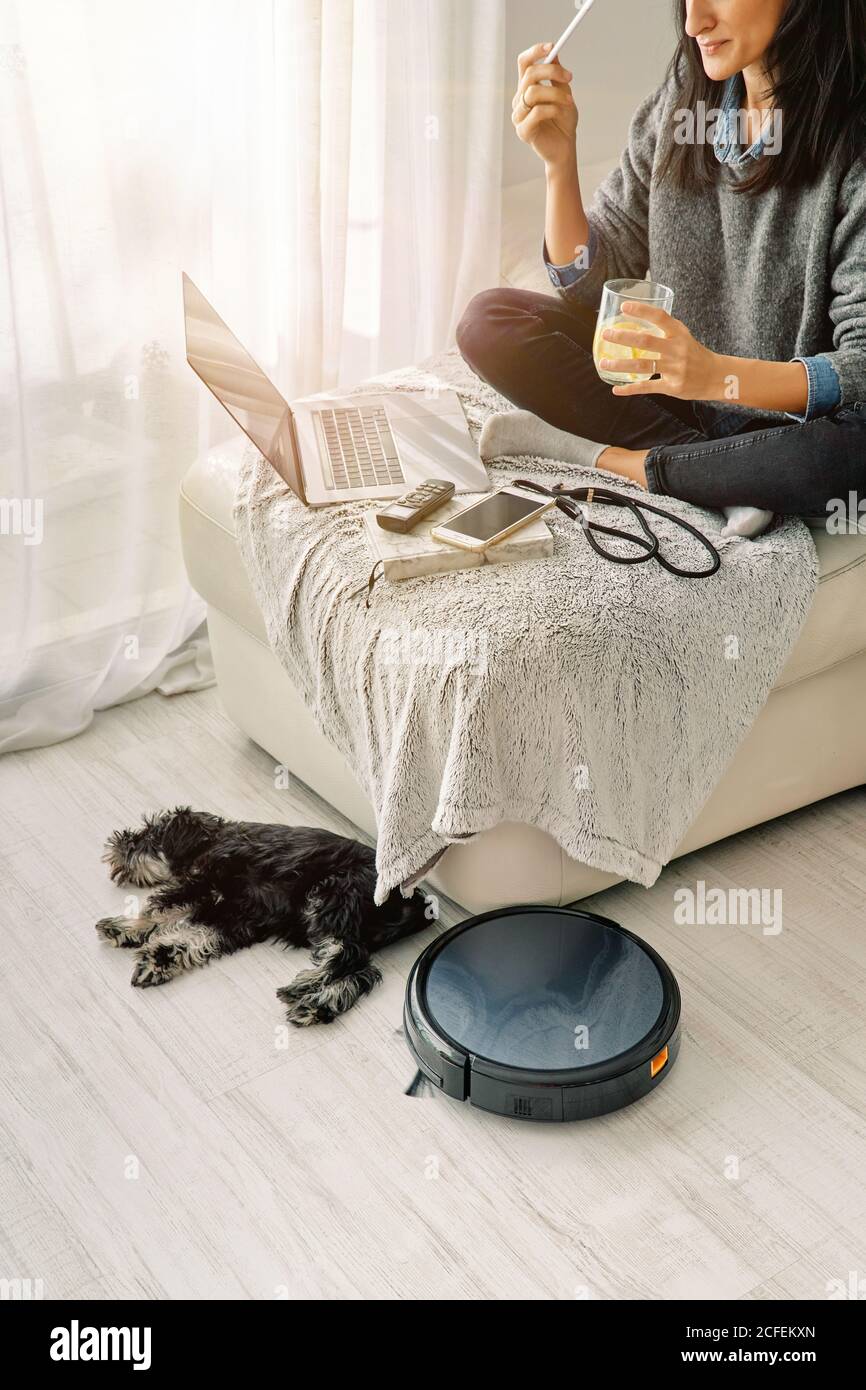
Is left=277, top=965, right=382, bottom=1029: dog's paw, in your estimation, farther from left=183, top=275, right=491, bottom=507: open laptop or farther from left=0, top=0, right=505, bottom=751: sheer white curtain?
left=0, top=0, right=505, bottom=751: sheer white curtain

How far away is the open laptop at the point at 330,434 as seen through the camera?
1808mm

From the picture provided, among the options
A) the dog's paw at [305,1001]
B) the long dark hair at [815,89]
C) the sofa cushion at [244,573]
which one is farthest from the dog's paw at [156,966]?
the long dark hair at [815,89]

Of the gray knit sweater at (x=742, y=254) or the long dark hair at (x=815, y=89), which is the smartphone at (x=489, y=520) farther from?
the long dark hair at (x=815, y=89)

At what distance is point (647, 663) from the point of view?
1.56 metres

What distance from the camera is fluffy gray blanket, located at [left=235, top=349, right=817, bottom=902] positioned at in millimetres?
1527

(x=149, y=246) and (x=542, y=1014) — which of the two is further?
(x=149, y=246)

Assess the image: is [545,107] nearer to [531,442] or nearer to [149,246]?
[531,442]

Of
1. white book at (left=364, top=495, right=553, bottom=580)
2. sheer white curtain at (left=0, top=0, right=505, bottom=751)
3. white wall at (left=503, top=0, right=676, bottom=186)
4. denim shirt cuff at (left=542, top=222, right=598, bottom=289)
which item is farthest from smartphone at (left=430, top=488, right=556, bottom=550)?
white wall at (left=503, top=0, right=676, bottom=186)

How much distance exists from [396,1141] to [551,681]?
545 mm

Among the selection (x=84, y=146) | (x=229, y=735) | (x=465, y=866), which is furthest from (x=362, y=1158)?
(x=84, y=146)

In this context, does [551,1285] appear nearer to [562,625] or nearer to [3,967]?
[562,625]

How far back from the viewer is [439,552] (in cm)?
166

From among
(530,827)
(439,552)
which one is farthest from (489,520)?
(530,827)

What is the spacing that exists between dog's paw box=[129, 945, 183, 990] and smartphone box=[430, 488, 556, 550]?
2.09 ft
